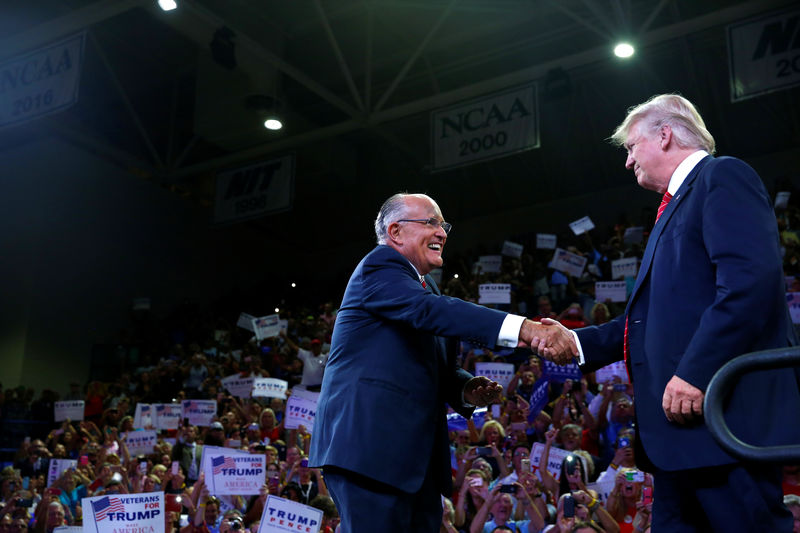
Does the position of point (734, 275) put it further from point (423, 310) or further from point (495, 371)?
point (495, 371)

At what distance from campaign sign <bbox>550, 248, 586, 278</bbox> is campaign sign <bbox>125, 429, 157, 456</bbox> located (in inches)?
216

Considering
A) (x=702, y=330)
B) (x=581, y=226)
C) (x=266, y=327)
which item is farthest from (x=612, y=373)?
(x=702, y=330)

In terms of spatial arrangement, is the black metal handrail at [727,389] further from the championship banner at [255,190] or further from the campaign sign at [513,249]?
the championship banner at [255,190]

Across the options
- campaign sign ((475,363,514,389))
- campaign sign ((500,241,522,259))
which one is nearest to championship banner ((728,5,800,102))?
campaign sign ((475,363,514,389))

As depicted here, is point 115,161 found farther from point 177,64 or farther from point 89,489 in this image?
point 89,489

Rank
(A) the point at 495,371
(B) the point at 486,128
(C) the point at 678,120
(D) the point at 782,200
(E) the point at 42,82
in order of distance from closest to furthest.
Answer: (C) the point at 678,120 → (A) the point at 495,371 → (E) the point at 42,82 → (D) the point at 782,200 → (B) the point at 486,128

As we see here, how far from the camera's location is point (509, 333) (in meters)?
2.52

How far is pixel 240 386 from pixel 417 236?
773 cm

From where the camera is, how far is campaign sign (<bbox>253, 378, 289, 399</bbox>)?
9.17 meters

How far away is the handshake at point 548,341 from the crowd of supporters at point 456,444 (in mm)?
490

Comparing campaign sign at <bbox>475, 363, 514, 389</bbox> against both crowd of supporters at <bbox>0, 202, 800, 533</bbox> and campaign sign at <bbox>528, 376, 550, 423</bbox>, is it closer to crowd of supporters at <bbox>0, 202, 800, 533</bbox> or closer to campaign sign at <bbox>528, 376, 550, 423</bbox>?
crowd of supporters at <bbox>0, 202, 800, 533</bbox>

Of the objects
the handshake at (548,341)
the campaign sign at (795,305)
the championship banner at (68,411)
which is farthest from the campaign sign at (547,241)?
the handshake at (548,341)

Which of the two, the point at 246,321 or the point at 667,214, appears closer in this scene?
the point at 667,214

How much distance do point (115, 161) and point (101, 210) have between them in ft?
3.69
